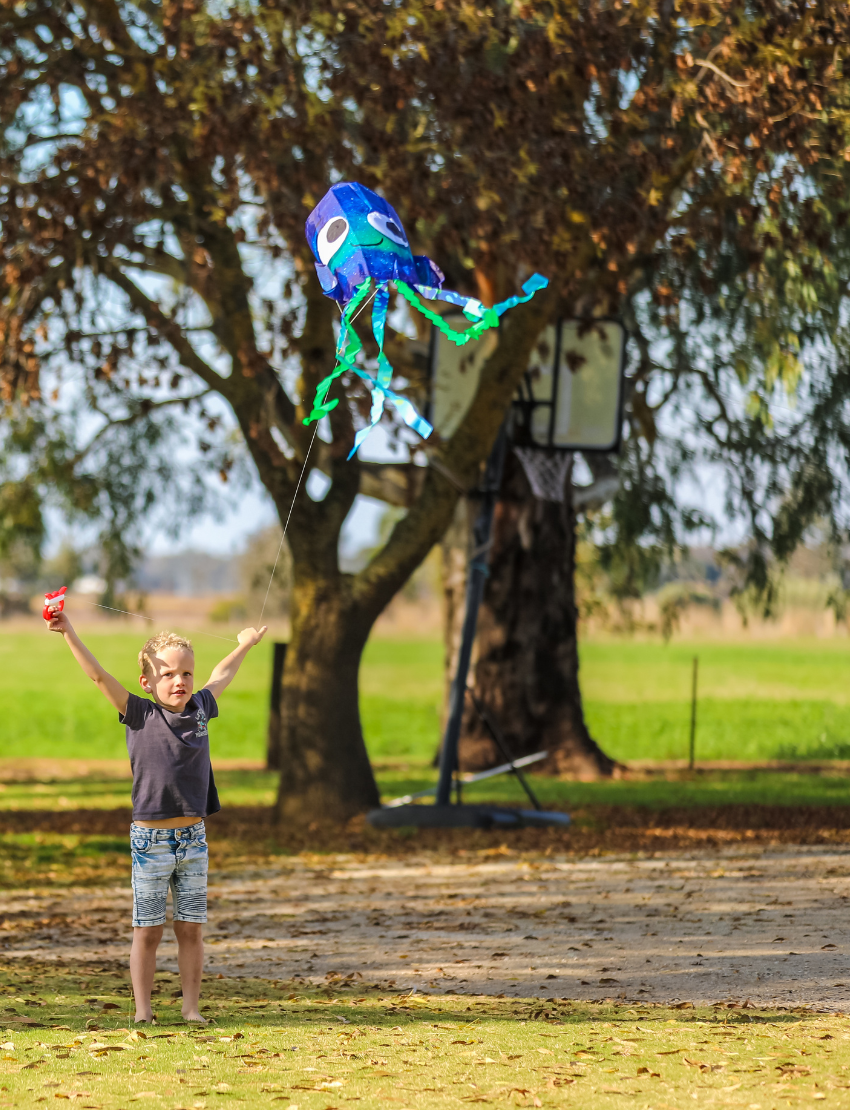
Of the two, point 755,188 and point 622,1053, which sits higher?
point 755,188

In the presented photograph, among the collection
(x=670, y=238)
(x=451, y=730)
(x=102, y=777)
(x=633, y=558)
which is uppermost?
(x=670, y=238)

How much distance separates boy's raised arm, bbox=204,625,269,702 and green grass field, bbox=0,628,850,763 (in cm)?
1635

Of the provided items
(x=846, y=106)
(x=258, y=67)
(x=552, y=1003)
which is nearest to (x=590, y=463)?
(x=846, y=106)

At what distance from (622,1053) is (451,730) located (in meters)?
8.82

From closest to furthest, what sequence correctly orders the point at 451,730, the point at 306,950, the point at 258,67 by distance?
the point at 306,950, the point at 258,67, the point at 451,730

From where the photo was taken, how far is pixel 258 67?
452 inches

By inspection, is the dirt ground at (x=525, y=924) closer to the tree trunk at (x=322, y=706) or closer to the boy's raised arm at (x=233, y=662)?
the boy's raised arm at (x=233, y=662)

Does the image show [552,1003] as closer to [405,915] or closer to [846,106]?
[405,915]

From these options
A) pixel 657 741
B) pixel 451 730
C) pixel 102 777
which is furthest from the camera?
pixel 657 741

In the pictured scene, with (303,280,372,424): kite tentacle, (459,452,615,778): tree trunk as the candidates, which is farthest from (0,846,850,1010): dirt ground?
(459,452,615,778): tree trunk

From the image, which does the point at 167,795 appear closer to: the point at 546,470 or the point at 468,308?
the point at 468,308

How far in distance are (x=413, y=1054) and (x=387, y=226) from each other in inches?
147

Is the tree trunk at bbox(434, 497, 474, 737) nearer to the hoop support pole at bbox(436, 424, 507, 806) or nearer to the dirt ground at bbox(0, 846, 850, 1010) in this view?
the hoop support pole at bbox(436, 424, 507, 806)

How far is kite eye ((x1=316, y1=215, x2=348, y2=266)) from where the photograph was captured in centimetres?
710
